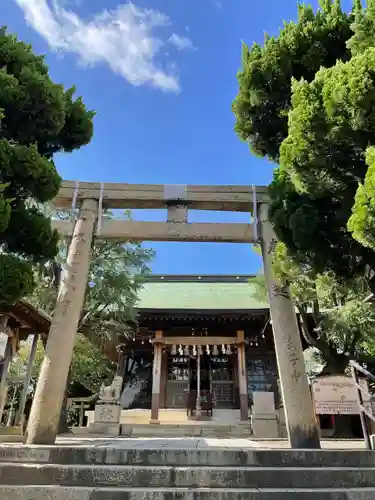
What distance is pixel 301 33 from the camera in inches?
219

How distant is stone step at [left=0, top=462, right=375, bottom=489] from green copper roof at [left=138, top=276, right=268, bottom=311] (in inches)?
409

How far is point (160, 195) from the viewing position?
7691 millimetres

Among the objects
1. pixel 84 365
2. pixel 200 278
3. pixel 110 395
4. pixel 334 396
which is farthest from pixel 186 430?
pixel 200 278

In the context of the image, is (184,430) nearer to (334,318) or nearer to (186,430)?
(186,430)

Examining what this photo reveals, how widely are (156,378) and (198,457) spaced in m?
10.0

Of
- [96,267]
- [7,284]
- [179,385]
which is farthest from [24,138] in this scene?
[179,385]

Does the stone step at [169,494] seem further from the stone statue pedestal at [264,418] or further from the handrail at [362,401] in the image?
the stone statue pedestal at [264,418]

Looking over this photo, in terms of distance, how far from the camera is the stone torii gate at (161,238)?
229 inches

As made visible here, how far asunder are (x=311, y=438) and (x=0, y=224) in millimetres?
5066

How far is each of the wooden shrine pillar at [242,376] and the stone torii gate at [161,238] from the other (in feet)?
25.9

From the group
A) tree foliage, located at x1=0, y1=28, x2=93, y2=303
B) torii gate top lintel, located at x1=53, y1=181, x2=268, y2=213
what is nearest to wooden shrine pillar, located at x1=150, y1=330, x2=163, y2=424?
torii gate top lintel, located at x1=53, y1=181, x2=268, y2=213

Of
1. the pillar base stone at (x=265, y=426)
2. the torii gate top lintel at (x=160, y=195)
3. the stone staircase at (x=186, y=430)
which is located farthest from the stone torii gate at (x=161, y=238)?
the stone staircase at (x=186, y=430)

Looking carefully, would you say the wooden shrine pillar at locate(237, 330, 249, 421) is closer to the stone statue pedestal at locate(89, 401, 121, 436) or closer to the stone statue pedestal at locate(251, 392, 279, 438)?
the stone statue pedestal at locate(251, 392, 279, 438)

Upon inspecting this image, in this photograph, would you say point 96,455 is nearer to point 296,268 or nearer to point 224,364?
point 296,268
